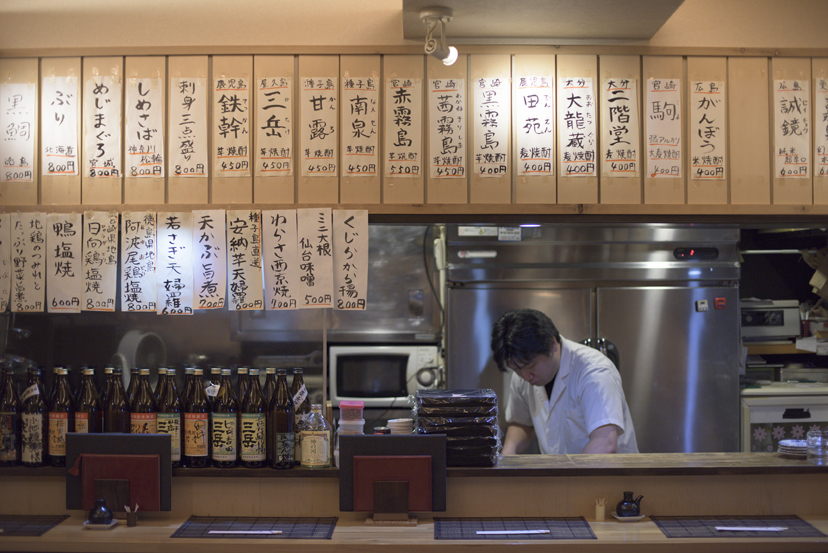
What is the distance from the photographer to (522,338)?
2967 millimetres

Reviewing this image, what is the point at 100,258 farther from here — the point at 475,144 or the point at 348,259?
the point at 475,144

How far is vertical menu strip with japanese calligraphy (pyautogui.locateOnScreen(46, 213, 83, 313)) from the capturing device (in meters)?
2.45

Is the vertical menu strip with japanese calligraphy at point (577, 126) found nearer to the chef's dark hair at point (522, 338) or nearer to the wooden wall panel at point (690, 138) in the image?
the wooden wall panel at point (690, 138)

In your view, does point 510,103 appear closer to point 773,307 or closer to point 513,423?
point 513,423

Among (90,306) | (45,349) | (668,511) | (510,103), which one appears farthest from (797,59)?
(45,349)

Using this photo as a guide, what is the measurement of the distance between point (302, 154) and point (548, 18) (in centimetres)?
101

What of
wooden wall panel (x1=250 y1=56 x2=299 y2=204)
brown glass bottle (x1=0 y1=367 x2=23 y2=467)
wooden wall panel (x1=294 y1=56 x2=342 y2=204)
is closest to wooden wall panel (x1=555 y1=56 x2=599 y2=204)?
wooden wall panel (x1=294 y1=56 x2=342 y2=204)

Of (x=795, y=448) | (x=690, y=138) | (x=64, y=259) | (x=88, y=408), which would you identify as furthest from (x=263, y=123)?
(x=795, y=448)

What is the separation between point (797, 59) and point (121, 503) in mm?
2964

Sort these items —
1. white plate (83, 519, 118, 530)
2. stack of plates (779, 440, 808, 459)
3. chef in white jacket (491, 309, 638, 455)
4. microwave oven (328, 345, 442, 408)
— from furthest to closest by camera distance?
microwave oven (328, 345, 442, 408) < chef in white jacket (491, 309, 638, 455) < stack of plates (779, 440, 808, 459) < white plate (83, 519, 118, 530)

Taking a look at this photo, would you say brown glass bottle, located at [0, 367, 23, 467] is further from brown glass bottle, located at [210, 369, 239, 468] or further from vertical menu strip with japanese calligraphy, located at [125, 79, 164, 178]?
vertical menu strip with japanese calligraphy, located at [125, 79, 164, 178]

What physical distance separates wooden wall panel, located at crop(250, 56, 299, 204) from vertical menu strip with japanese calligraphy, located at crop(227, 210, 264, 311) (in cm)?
9

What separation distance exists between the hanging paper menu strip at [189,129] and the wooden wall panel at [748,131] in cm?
200

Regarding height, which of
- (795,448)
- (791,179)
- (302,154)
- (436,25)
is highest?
(436,25)
